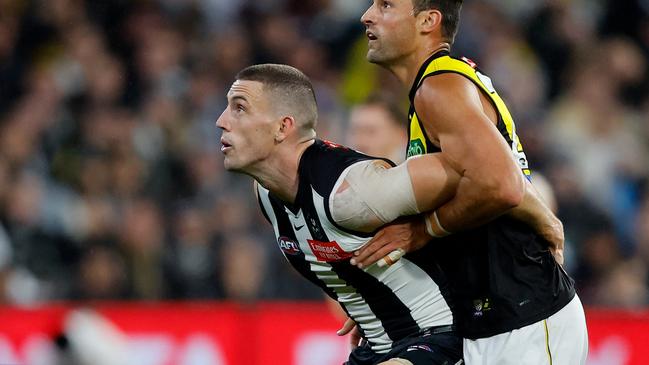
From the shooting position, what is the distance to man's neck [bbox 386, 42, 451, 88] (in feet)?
17.7

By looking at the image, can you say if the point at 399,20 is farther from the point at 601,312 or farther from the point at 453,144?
the point at 601,312

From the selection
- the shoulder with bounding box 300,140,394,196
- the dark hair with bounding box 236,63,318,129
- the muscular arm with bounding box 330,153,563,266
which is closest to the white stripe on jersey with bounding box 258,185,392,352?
the shoulder with bounding box 300,140,394,196

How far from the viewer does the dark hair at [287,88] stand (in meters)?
5.44

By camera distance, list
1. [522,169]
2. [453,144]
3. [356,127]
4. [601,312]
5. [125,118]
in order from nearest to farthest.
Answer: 1. [453,144]
2. [522,169]
3. [356,127]
4. [601,312]
5. [125,118]

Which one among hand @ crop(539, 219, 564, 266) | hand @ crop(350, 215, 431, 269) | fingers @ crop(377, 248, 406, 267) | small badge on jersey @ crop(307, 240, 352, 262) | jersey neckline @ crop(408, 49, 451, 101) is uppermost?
jersey neckline @ crop(408, 49, 451, 101)

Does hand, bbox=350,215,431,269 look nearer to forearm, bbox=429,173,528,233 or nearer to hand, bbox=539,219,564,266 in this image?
forearm, bbox=429,173,528,233

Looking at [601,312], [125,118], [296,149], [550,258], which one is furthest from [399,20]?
[125,118]

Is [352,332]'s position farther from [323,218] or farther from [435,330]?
[323,218]

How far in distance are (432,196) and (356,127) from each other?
3.11m

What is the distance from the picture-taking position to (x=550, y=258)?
5383 mm

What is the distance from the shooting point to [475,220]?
500 centimetres

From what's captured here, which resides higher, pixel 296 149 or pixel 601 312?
pixel 296 149

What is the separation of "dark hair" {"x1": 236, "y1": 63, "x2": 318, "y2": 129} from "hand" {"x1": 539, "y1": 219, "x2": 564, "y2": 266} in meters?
1.11

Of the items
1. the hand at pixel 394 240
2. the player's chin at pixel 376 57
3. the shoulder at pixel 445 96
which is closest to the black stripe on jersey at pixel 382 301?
the hand at pixel 394 240
